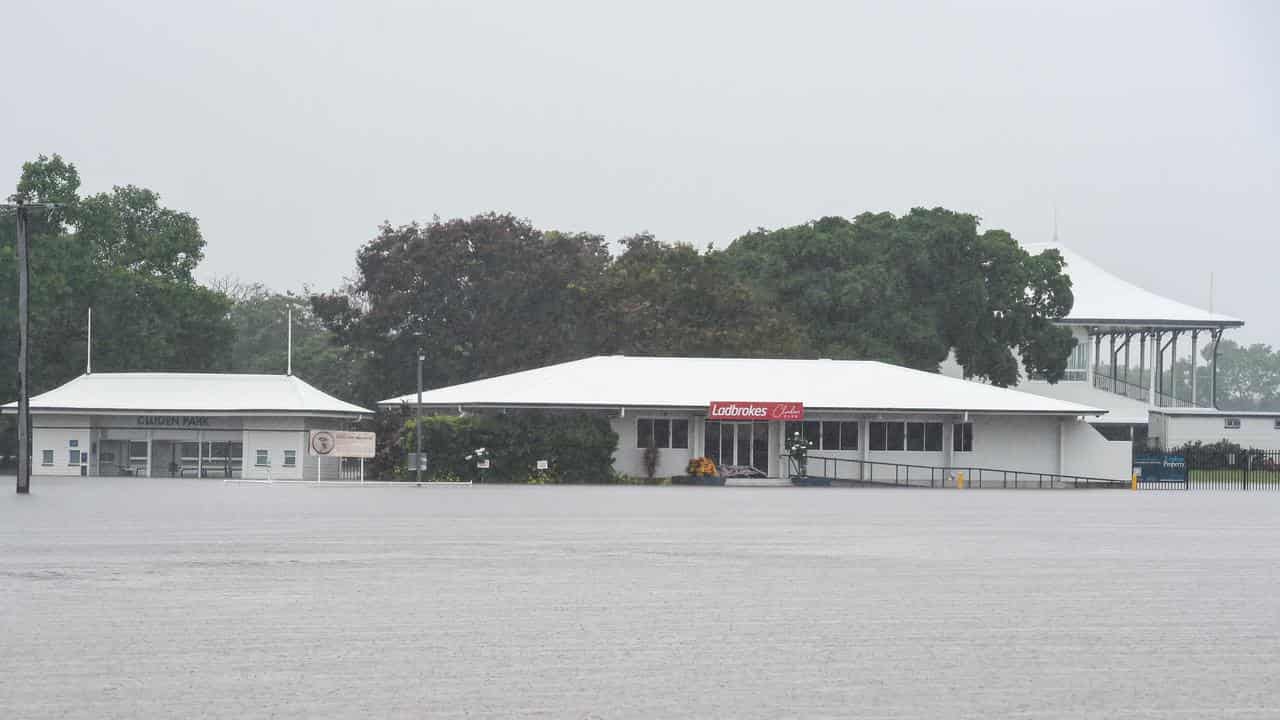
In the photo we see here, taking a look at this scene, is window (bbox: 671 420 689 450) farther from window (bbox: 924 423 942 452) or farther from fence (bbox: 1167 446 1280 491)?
fence (bbox: 1167 446 1280 491)

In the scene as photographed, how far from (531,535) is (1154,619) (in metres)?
12.4

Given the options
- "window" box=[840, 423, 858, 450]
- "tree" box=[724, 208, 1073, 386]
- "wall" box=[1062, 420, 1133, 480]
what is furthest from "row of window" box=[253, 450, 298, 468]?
"wall" box=[1062, 420, 1133, 480]

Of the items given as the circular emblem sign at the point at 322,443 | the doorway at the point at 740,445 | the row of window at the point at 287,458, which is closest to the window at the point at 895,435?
the doorway at the point at 740,445

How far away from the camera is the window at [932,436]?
191 feet

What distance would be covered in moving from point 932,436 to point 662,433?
33.3ft

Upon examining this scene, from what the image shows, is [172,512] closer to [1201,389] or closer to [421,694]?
[421,694]

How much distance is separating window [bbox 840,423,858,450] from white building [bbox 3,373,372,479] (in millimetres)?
18407

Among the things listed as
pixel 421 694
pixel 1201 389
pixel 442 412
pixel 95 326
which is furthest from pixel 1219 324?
pixel 1201 389

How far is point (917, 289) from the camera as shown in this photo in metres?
77.9

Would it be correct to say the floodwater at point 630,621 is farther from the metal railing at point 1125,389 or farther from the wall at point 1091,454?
the metal railing at point 1125,389

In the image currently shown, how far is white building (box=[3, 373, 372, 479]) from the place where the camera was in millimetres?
58125

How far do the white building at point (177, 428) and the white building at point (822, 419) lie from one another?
13.6ft

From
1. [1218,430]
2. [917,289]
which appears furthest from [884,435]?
[1218,430]

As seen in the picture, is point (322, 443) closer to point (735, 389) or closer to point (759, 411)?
point (759, 411)
